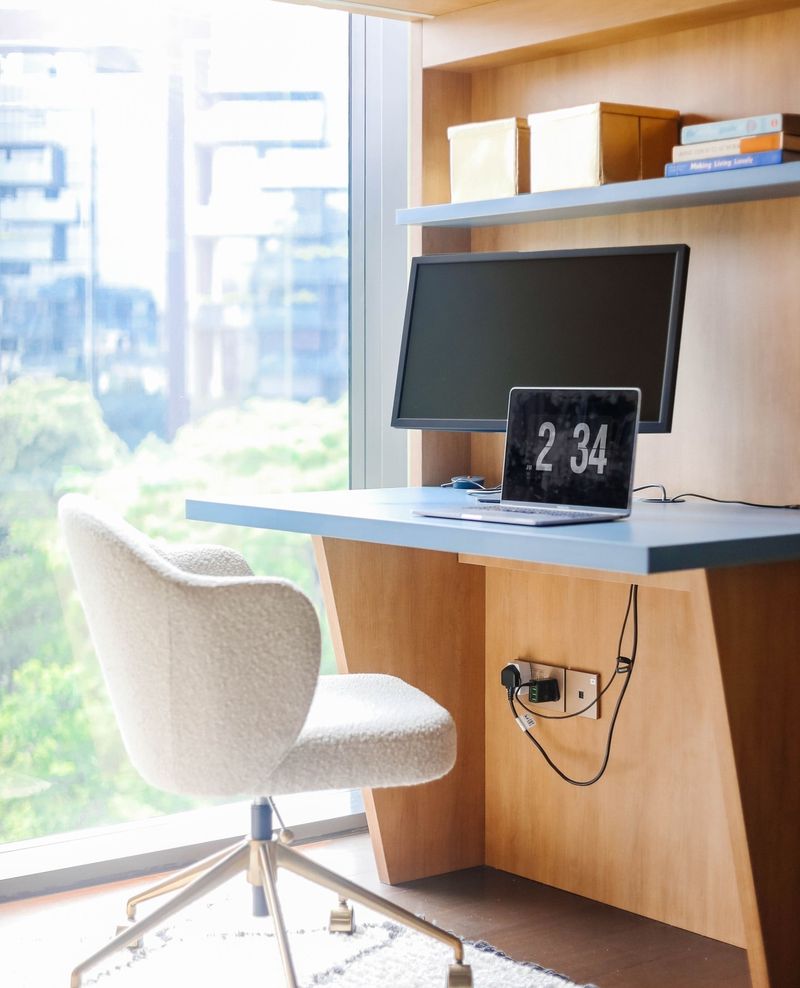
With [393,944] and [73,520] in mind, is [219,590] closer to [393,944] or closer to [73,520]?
[73,520]

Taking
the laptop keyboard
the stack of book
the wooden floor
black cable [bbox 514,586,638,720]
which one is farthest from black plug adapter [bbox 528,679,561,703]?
the stack of book

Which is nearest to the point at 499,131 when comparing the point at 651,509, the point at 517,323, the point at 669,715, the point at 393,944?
the point at 517,323

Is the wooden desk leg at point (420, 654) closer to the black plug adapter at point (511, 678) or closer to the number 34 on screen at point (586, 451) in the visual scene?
the black plug adapter at point (511, 678)

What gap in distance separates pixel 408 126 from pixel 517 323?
630 millimetres

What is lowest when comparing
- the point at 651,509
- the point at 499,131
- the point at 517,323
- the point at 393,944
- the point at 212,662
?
the point at 393,944

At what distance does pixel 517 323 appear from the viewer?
104 inches

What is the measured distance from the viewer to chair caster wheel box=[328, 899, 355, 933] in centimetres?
254

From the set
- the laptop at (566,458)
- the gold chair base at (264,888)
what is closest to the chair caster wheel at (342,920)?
the gold chair base at (264,888)

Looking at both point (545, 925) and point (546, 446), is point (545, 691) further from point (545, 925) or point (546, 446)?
point (546, 446)

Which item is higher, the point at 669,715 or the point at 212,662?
the point at 212,662

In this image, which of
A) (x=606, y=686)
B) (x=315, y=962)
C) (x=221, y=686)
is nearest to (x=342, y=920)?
→ (x=315, y=962)

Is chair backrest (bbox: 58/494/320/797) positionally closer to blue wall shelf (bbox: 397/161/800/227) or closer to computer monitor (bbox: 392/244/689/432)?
computer monitor (bbox: 392/244/689/432)

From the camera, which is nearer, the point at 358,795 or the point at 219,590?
the point at 219,590

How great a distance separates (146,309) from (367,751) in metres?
1.24
